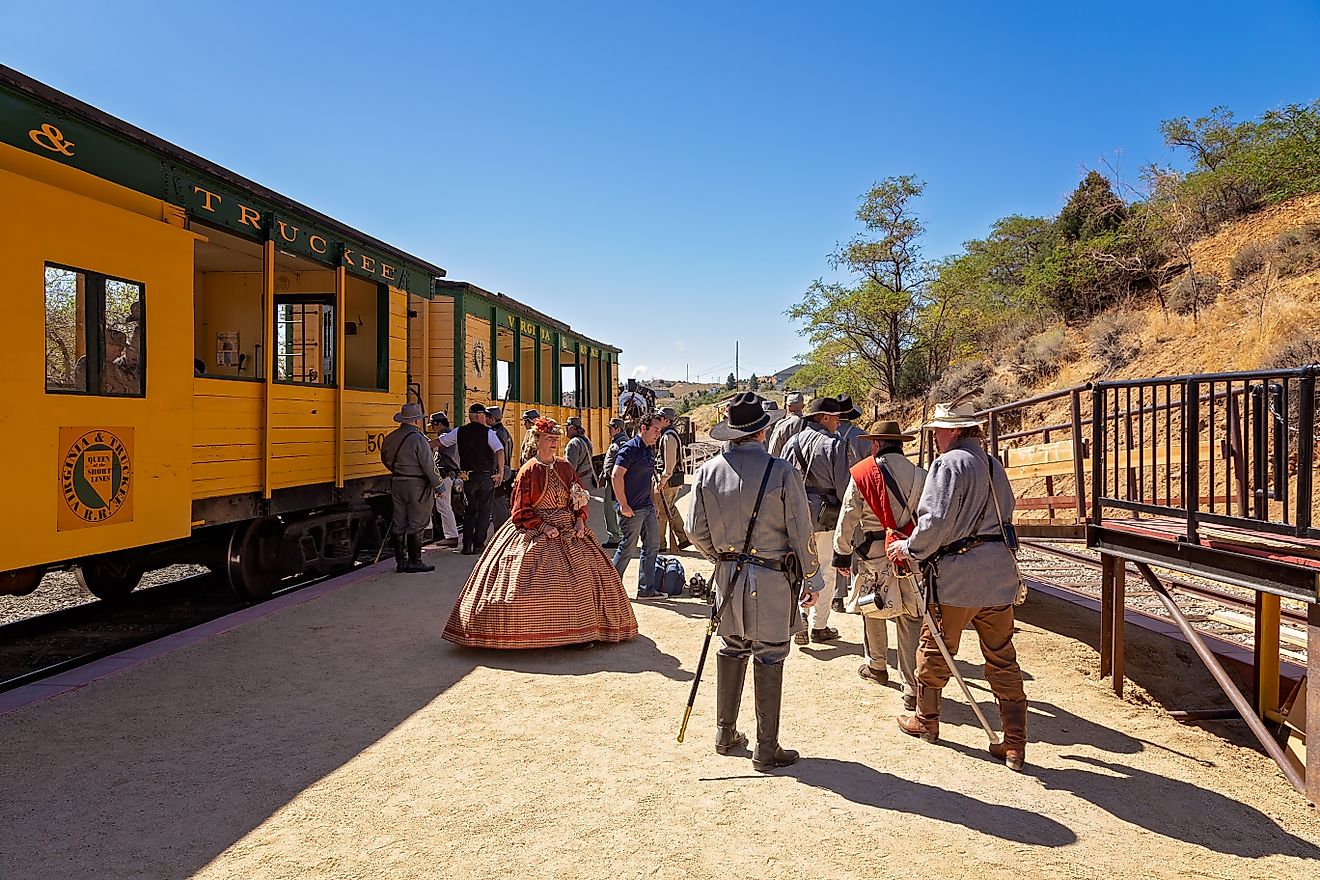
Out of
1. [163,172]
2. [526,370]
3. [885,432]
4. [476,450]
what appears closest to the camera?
[885,432]

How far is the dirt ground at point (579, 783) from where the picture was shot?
123 inches

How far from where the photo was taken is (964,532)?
13.1 feet

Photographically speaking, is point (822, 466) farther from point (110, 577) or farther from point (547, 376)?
point (547, 376)

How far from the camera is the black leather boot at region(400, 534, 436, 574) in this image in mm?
8898

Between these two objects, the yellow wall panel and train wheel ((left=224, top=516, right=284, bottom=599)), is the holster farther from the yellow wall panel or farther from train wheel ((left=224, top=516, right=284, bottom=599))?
train wheel ((left=224, top=516, right=284, bottom=599))

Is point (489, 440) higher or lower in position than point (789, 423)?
lower

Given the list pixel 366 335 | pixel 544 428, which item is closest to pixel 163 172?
pixel 544 428

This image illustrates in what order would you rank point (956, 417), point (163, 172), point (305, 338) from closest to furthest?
point (956, 417), point (163, 172), point (305, 338)

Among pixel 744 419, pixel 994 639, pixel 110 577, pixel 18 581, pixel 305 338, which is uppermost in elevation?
pixel 305 338

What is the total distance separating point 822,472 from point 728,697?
7.94ft

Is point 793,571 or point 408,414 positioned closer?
point 793,571

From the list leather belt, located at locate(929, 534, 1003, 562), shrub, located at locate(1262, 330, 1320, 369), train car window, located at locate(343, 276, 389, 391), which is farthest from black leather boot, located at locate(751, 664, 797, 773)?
shrub, located at locate(1262, 330, 1320, 369)

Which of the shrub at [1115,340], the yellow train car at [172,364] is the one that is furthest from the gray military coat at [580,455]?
the shrub at [1115,340]

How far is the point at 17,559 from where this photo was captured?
466 centimetres
